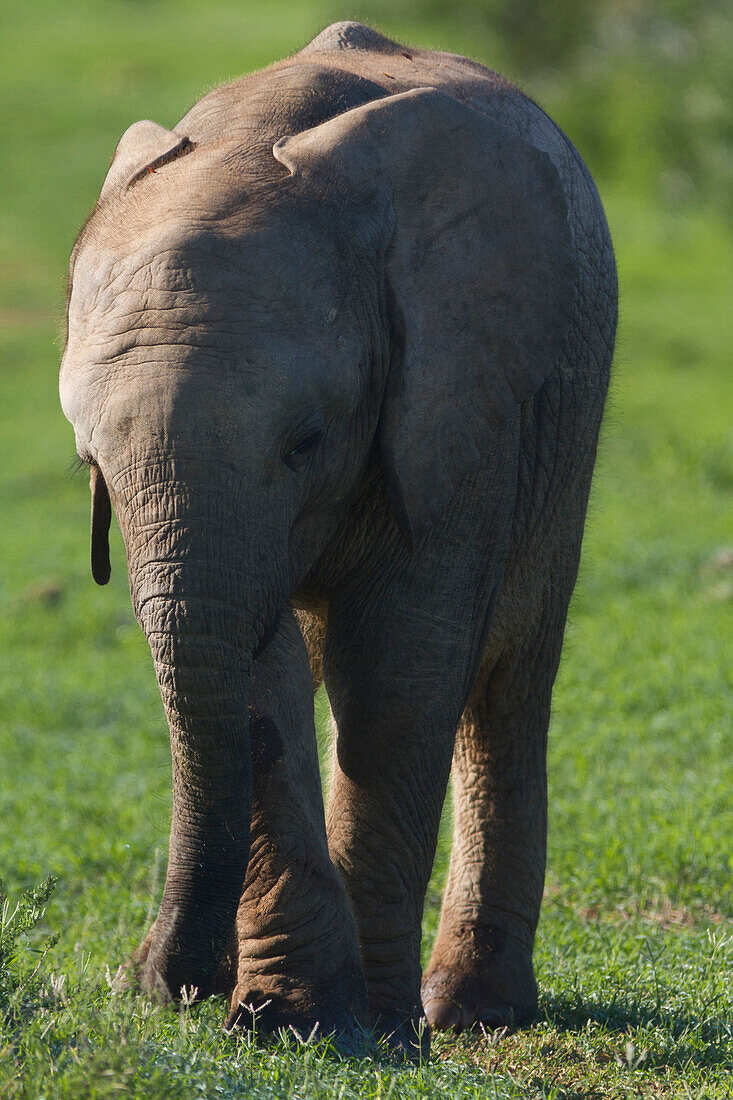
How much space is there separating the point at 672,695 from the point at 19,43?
34.6 m

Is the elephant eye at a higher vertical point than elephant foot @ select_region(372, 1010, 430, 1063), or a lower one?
higher

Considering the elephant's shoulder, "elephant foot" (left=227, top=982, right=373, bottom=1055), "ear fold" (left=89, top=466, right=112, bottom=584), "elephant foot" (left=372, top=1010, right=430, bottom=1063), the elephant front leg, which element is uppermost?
the elephant's shoulder

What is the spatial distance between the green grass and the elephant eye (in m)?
1.19

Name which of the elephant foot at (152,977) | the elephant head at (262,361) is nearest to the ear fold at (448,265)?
the elephant head at (262,361)

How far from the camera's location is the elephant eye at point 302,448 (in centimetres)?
377

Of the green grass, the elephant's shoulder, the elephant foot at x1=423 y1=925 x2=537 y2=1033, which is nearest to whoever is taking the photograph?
the green grass

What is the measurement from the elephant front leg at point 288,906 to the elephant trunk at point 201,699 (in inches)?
9.8

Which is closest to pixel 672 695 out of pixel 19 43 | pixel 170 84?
pixel 170 84

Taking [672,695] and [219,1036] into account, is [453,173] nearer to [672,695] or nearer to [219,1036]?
[219,1036]

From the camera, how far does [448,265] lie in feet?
13.3

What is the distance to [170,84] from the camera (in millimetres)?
33750

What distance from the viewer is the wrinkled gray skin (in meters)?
3.61

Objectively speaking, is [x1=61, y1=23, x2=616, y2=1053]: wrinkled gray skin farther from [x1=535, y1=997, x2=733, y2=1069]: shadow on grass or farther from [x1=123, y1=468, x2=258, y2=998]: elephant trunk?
[x1=535, y1=997, x2=733, y2=1069]: shadow on grass

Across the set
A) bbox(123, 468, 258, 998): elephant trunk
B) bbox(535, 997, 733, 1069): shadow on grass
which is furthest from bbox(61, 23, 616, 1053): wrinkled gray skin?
bbox(535, 997, 733, 1069): shadow on grass
